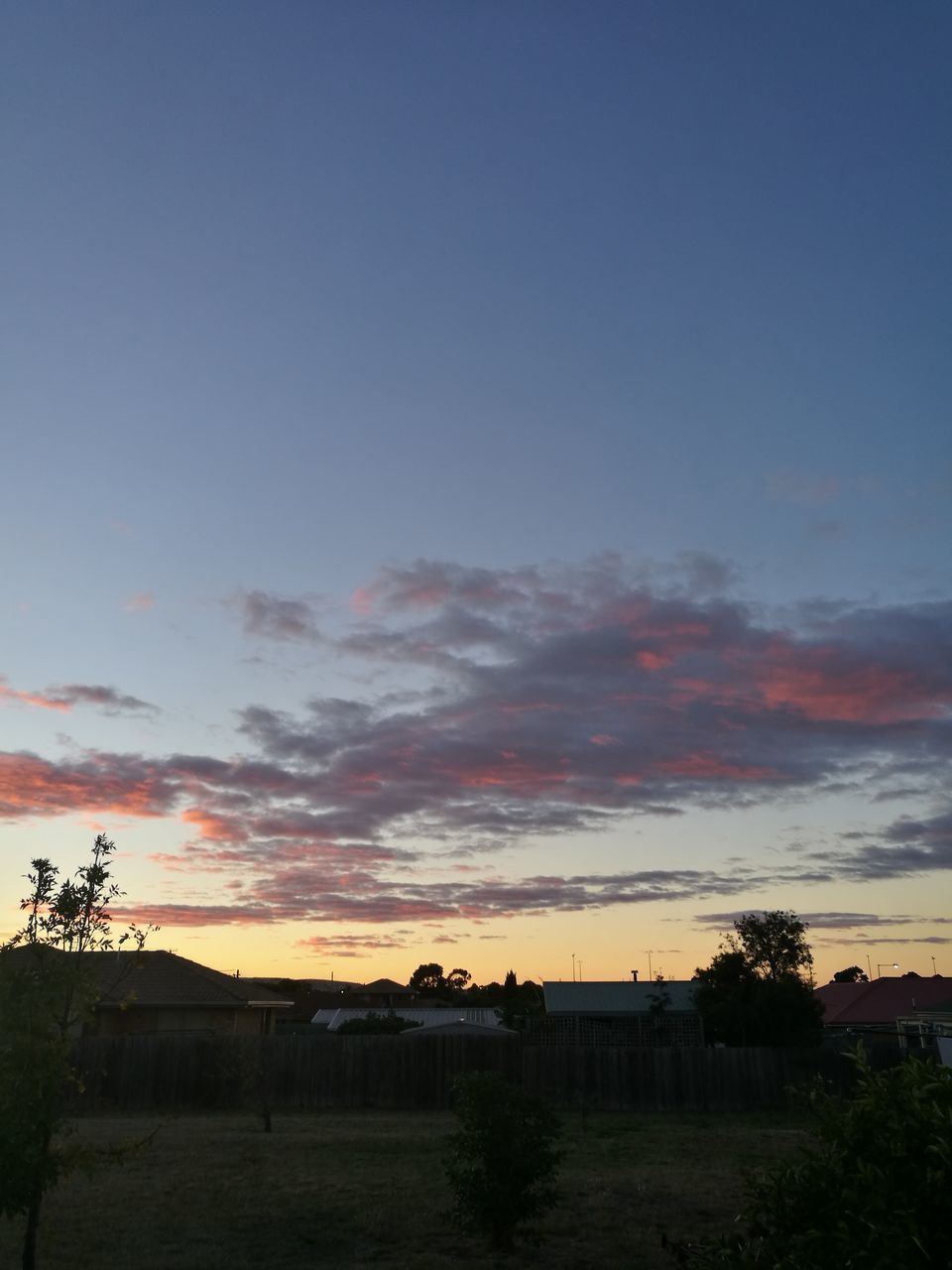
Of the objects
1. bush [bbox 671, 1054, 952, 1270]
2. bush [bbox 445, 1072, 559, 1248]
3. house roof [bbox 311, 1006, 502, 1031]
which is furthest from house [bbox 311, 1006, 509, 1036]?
bush [bbox 671, 1054, 952, 1270]

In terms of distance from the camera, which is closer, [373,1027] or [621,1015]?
[373,1027]

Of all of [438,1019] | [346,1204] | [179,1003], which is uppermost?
[179,1003]

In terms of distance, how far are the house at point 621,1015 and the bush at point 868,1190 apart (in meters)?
52.5

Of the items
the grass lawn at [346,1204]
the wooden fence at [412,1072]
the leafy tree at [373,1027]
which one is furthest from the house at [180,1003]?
the grass lawn at [346,1204]

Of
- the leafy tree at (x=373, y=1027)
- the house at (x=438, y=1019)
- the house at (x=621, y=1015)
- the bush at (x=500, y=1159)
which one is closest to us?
the bush at (x=500, y=1159)

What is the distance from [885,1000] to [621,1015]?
2343 cm

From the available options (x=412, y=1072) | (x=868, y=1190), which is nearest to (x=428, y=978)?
(x=412, y=1072)

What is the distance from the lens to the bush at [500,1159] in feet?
41.2

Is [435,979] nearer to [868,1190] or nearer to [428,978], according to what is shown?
[428,978]

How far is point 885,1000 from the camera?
7056 cm

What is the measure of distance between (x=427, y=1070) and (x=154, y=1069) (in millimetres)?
8809

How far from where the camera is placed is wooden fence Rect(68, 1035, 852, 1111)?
107 feet

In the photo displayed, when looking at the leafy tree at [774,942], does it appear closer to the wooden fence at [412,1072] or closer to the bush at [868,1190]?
the wooden fence at [412,1072]

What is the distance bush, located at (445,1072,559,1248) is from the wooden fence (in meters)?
20.6
